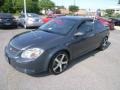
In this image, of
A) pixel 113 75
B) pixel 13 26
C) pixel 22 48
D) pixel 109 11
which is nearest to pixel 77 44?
pixel 113 75

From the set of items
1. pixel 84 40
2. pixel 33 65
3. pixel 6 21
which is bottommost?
pixel 33 65

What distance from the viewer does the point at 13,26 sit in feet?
48.6

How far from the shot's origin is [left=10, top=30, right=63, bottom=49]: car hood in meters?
4.82

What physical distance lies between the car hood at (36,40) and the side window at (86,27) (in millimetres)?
954

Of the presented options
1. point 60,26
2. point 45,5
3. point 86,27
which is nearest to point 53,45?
point 60,26

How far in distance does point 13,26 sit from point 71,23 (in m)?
9.81

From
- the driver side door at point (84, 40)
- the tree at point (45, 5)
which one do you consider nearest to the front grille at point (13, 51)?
the driver side door at point (84, 40)

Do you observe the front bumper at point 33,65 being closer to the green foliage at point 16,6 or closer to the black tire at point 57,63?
the black tire at point 57,63

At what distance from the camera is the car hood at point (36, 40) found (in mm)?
4824

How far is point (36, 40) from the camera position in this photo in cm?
509

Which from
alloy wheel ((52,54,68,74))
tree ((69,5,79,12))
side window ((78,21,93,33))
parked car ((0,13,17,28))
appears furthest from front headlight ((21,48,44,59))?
tree ((69,5,79,12))

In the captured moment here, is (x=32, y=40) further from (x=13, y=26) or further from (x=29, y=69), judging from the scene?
(x=13, y=26)

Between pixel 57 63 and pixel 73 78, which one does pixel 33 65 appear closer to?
pixel 57 63

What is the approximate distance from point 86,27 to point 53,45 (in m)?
1.85
